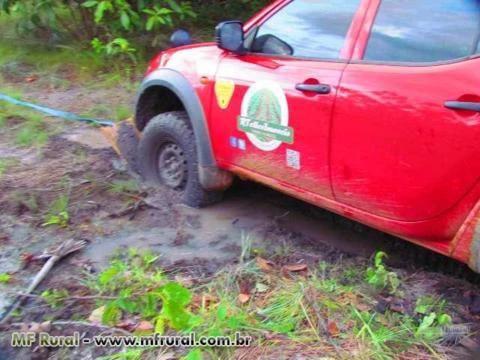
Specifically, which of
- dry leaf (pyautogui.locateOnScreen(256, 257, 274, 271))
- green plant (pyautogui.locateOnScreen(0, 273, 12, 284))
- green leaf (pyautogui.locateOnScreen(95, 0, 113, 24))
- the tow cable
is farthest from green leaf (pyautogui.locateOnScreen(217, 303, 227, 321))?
green leaf (pyautogui.locateOnScreen(95, 0, 113, 24))

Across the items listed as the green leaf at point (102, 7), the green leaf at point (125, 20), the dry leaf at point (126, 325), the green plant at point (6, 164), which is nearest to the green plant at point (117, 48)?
the green leaf at point (125, 20)

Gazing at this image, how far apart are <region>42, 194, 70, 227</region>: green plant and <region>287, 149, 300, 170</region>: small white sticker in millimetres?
1584

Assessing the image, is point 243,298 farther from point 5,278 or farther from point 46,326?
point 5,278

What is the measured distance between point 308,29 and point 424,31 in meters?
0.73

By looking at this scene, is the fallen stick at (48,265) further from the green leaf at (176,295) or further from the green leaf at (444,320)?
the green leaf at (444,320)

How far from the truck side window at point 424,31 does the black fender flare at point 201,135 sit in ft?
4.15

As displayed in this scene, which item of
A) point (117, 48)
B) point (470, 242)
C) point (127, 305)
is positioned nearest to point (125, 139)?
point (117, 48)

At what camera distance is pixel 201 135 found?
12.9 ft

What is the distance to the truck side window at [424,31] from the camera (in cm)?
274

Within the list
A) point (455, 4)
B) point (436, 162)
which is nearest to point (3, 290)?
point (436, 162)

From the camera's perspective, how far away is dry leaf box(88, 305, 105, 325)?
284 centimetres

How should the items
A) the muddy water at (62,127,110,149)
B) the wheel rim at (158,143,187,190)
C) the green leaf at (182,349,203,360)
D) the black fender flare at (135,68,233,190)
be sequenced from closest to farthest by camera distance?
the green leaf at (182,349,203,360) < the black fender flare at (135,68,233,190) < the wheel rim at (158,143,187,190) < the muddy water at (62,127,110,149)

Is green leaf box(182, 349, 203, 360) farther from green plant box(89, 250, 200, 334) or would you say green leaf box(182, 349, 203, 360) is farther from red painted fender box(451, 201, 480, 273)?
red painted fender box(451, 201, 480, 273)

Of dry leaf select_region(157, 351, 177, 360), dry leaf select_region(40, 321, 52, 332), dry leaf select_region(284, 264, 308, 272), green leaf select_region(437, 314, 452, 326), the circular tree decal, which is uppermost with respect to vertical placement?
the circular tree decal
